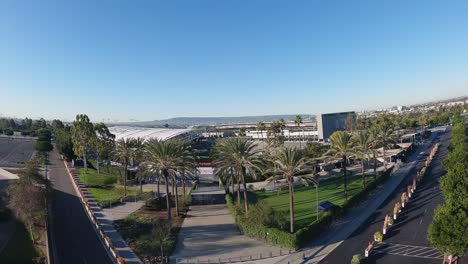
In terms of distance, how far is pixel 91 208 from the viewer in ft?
181

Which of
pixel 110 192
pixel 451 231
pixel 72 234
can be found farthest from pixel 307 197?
pixel 110 192

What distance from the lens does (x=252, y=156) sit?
4622 centimetres

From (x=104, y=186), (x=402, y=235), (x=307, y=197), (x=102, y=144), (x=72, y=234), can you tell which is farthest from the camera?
(x=102, y=144)

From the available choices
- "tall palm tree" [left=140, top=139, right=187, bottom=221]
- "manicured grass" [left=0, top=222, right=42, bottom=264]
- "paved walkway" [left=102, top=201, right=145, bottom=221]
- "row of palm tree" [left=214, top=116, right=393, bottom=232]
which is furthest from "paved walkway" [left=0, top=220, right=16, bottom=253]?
"row of palm tree" [left=214, top=116, right=393, bottom=232]

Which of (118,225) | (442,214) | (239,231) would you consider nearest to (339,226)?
(239,231)

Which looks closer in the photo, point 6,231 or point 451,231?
point 451,231

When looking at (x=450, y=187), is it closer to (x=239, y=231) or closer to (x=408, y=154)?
(x=239, y=231)

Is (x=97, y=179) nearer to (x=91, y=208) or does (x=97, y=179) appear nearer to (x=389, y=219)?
Answer: (x=91, y=208)

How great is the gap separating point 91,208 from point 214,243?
25445 millimetres

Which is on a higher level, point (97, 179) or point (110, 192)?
point (97, 179)

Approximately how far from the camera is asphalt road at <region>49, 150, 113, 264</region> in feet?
118

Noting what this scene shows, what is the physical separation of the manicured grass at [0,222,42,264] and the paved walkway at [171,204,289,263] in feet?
50.9

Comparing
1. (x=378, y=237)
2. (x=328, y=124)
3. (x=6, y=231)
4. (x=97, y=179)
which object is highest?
(x=328, y=124)

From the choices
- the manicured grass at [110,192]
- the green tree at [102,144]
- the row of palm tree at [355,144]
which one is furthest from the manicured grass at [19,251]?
the row of palm tree at [355,144]
